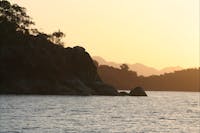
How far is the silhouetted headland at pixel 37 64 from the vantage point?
152 m

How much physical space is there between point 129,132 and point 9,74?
105 m

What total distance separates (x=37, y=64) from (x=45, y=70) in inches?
114

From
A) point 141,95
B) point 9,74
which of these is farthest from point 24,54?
point 141,95

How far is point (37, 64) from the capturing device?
160250mm

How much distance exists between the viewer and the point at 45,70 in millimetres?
160500

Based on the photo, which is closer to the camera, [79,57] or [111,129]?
[111,129]

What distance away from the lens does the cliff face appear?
151250mm

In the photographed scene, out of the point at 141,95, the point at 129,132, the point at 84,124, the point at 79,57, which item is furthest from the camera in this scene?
the point at 141,95

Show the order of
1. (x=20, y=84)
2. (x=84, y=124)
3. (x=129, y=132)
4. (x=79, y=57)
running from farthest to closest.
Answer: (x=79, y=57)
(x=20, y=84)
(x=84, y=124)
(x=129, y=132)

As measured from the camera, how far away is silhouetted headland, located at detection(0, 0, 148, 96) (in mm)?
152500

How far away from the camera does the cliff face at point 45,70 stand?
151m

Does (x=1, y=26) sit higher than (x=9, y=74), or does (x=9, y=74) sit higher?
(x=1, y=26)

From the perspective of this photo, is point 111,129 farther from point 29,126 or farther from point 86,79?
point 86,79

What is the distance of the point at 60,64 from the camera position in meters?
169
